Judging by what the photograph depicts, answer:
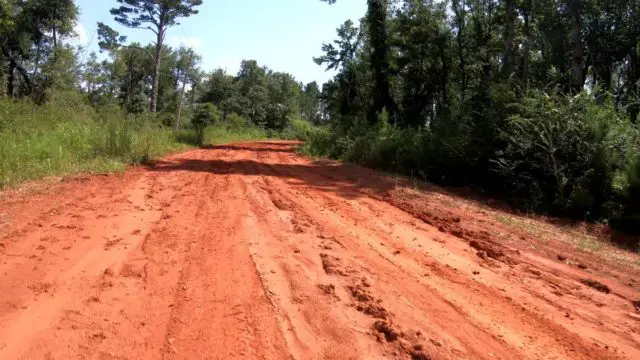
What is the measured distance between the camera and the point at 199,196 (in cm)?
809

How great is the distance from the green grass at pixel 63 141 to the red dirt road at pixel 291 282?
3.76 feet

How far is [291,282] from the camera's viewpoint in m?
4.35

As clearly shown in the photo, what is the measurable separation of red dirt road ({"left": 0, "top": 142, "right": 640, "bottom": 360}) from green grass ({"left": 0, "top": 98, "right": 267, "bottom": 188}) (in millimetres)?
1147

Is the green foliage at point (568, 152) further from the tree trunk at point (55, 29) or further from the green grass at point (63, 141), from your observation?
the tree trunk at point (55, 29)

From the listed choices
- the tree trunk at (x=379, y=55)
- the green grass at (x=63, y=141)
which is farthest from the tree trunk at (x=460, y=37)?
the green grass at (x=63, y=141)

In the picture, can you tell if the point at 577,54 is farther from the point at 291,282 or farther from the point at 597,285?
the point at 291,282

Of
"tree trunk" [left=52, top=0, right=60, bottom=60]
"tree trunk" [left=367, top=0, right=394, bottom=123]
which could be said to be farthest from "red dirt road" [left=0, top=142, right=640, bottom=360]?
"tree trunk" [left=52, top=0, right=60, bottom=60]

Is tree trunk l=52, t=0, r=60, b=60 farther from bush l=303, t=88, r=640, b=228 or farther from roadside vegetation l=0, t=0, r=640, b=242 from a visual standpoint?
bush l=303, t=88, r=640, b=228

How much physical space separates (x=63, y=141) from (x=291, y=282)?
8197 millimetres

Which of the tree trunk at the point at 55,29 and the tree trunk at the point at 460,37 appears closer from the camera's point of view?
the tree trunk at the point at 460,37

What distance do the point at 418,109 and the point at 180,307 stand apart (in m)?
24.6

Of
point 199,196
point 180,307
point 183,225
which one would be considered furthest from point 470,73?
point 180,307

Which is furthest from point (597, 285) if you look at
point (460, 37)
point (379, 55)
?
point (460, 37)

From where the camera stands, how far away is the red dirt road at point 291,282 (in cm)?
335
